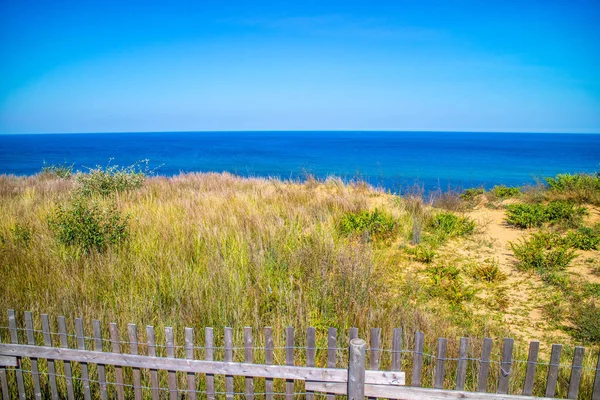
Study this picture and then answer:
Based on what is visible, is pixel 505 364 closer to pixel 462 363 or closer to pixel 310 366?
pixel 462 363

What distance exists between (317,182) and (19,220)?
359 inches

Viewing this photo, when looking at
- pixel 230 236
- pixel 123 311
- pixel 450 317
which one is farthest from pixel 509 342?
pixel 230 236

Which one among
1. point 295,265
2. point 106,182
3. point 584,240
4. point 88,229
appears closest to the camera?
point 295,265

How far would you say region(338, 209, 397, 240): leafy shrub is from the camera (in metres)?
8.27

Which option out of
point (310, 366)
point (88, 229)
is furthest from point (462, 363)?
point (88, 229)

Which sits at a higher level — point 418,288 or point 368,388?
point 368,388

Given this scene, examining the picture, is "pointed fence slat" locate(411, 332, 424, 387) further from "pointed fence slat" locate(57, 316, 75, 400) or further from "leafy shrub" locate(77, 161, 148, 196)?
"leafy shrub" locate(77, 161, 148, 196)

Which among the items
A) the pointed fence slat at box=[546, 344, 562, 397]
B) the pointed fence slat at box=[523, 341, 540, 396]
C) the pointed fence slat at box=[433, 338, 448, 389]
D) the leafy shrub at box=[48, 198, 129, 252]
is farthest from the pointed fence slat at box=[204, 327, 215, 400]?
the leafy shrub at box=[48, 198, 129, 252]

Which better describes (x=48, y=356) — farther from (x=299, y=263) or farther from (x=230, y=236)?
(x=230, y=236)

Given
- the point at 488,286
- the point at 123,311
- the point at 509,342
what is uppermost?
the point at 509,342

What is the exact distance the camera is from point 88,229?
256 inches

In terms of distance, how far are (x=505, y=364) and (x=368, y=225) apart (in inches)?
223

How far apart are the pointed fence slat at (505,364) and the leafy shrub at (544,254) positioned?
475 cm

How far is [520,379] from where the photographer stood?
12.2ft
